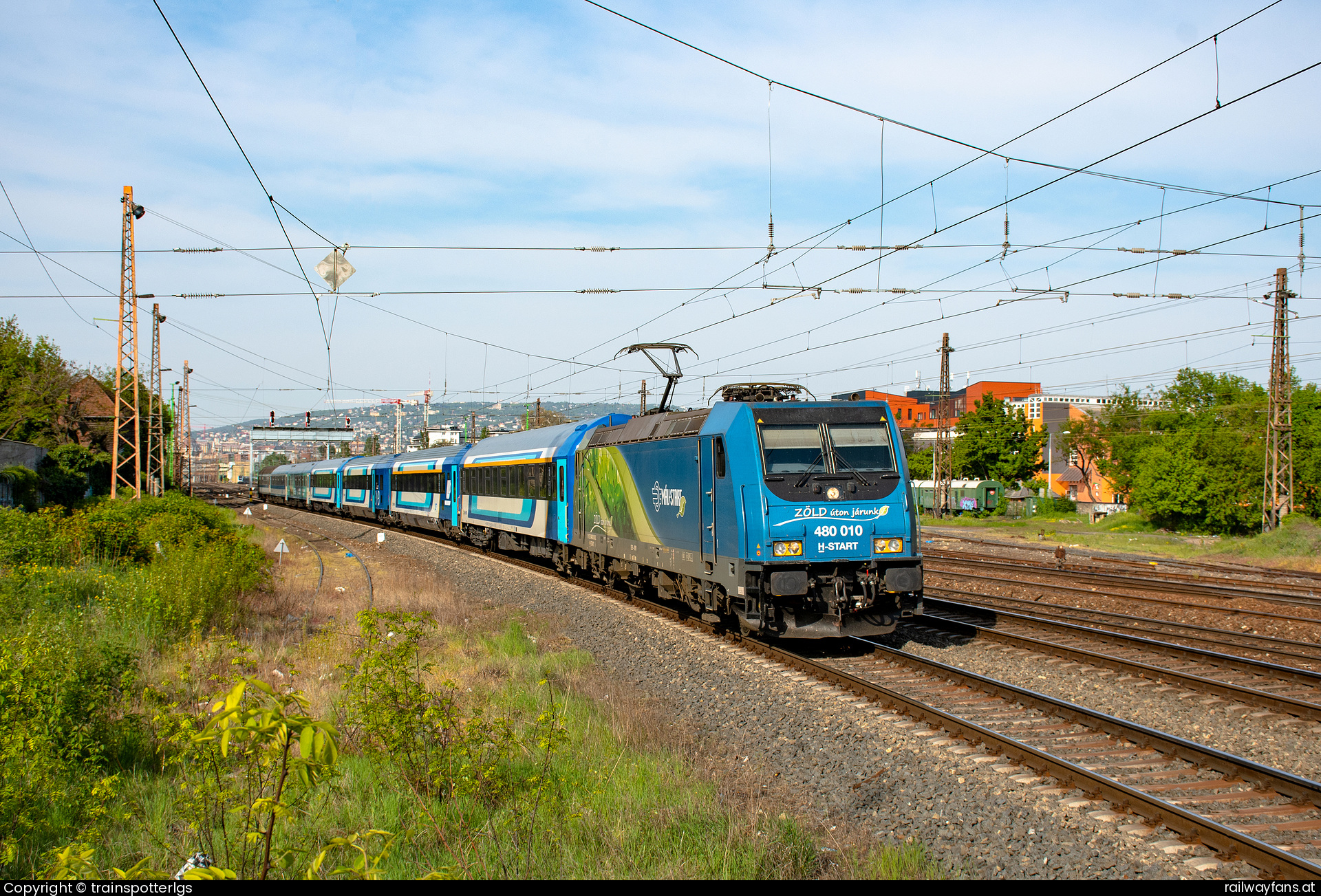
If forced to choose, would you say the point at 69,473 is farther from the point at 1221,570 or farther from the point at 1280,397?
the point at 1280,397

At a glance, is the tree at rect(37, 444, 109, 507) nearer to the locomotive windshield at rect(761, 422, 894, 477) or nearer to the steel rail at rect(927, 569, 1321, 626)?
the locomotive windshield at rect(761, 422, 894, 477)

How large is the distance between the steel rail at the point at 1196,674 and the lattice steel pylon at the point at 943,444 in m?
30.5

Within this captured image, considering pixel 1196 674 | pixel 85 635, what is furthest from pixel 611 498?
pixel 1196 674

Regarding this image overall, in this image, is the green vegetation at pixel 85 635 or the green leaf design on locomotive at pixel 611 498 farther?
the green leaf design on locomotive at pixel 611 498

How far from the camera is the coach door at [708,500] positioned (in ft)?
38.4

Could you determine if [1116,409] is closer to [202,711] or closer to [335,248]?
[335,248]

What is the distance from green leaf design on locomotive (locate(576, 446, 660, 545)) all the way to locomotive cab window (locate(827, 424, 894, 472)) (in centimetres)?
385

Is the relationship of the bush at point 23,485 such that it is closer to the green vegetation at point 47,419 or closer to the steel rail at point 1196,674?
the green vegetation at point 47,419

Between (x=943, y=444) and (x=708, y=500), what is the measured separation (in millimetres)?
36466

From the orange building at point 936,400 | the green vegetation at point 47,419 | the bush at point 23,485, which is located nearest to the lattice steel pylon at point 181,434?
the green vegetation at point 47,419

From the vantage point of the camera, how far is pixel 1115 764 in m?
7.19

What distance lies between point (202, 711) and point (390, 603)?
8.06m

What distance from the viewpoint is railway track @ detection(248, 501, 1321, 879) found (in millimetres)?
5652

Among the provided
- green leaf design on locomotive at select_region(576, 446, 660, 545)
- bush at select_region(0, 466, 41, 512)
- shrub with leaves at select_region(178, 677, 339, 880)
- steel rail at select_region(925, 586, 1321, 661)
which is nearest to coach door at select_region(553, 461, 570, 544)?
green leaf design on locomotive at select_region(576, 446, 660, 545)
